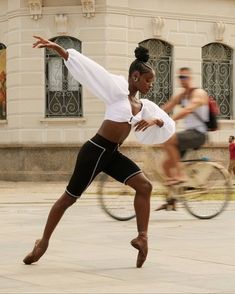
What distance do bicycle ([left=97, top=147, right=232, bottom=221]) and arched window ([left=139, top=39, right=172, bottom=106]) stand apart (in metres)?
15.9

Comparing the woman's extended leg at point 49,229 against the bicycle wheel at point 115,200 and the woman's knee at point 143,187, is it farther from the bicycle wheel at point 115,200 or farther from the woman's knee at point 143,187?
the bicycle wheel at point 115,200

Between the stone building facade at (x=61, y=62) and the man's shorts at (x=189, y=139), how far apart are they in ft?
49.1

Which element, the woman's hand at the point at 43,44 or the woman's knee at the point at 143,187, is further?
the woman's knee at the point at 143,187

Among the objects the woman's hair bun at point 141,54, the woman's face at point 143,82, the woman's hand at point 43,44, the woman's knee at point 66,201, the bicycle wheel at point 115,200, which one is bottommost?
the bicycle wheel at point 115,200

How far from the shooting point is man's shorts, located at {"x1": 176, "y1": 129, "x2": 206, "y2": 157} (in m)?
13.1

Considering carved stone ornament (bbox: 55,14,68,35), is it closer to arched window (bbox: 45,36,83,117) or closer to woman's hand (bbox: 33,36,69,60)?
arched window (bbox: 45,36,83,117)

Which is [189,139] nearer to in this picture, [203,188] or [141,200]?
[203,188]

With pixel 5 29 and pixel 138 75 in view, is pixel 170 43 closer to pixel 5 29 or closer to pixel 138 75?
pixel 5 29

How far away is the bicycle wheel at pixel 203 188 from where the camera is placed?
43.5 ft

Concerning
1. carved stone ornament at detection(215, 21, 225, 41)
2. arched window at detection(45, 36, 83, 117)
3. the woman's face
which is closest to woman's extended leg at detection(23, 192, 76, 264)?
the woman's face

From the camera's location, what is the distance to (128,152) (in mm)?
28188

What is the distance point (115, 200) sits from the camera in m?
13.3

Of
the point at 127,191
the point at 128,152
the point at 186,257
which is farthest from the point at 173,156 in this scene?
the point at 128,152

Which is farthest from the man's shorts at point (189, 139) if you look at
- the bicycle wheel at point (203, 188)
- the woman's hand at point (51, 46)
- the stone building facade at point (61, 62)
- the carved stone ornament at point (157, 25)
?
the carved stone ornament at point (157, 25)
